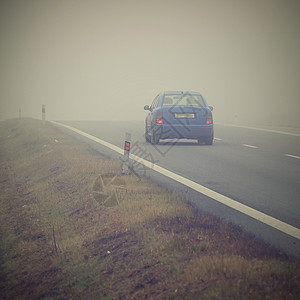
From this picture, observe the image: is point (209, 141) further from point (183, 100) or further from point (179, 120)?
point (183, 100)

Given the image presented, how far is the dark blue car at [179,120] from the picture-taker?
13211 mm

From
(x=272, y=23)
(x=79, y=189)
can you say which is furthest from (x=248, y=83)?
(x=79, y=189)

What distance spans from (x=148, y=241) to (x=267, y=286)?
6.02ft

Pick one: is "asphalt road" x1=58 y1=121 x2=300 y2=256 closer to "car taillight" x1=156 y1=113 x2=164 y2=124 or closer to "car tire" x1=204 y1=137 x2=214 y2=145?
"car tire" x1=204 y1=137 x2=214 y2=145

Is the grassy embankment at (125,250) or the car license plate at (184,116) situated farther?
the car license plate at (184,116)

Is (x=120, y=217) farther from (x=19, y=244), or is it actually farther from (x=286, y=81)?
(x=286, y=81)

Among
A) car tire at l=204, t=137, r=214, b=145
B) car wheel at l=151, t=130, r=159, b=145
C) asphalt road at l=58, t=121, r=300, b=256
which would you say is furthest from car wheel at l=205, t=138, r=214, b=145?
car wheel at l=151, t=130, r=159, b=145

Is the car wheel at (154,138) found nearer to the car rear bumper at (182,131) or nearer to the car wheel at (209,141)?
the car rear bumper at (182,131)

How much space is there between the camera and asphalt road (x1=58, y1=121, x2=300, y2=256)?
6645 millimetres

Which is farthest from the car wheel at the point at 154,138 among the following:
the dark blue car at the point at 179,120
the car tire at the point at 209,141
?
the car tire at the point at 209,141

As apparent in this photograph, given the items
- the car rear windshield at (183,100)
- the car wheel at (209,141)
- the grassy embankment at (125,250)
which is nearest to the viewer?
the grassy embankment at (125,250)

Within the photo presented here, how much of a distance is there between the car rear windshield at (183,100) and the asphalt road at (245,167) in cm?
146

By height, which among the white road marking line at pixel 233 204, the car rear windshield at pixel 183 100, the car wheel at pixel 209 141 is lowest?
the car wheel at pixel 209 141

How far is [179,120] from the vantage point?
1324cm
